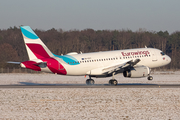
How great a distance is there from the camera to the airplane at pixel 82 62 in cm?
3784

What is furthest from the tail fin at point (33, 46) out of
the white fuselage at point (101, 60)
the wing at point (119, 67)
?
the wing at point (119, 67)

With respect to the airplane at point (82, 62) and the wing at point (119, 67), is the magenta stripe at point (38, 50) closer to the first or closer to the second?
the airplane at point (82, 62)

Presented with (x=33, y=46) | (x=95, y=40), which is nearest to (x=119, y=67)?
(x=33, y=46)

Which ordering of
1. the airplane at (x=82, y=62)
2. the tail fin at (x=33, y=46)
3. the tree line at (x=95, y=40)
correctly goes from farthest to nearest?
the tree line at (x=95, y=40) → the tail fin at (x=33, y=46) → the airplane at (x=82, y=62)

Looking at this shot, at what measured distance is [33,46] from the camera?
126 feet

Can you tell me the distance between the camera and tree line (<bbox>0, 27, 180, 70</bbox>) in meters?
135

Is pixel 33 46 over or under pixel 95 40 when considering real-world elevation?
under

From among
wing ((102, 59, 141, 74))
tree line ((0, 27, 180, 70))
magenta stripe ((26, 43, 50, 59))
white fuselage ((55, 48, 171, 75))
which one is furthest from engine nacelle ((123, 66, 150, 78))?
tree line ((0, 27, 180, 70))

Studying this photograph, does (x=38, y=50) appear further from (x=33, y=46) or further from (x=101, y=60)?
(x=101, y=60)

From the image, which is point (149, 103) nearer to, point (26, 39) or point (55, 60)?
point (55, 60)

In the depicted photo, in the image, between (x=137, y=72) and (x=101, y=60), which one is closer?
(x=137, y=72)

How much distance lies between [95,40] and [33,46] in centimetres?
11627

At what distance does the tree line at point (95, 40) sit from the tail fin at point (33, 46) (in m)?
86.6

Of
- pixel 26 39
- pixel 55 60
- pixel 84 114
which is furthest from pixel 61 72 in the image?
pixel 84 114
